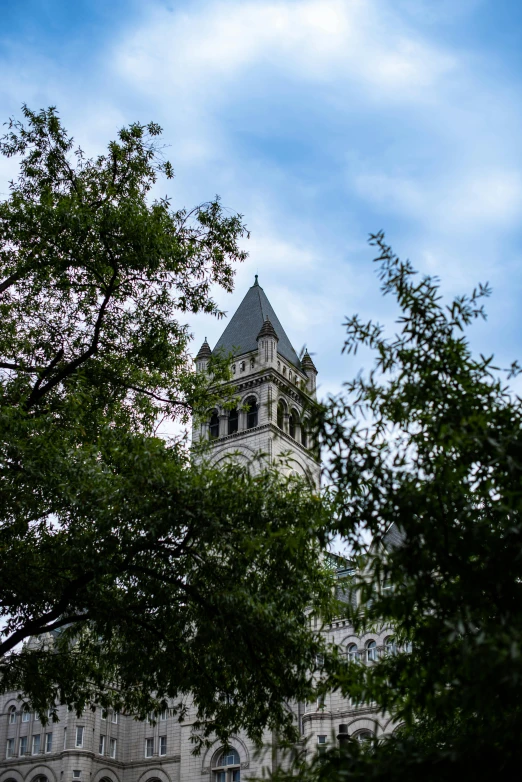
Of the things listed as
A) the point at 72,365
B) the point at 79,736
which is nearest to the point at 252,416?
the point at 79,736

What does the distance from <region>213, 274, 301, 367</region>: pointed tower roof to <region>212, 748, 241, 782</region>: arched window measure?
27.7 meters

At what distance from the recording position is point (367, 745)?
332 inches

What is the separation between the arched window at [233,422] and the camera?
5712 centimetres

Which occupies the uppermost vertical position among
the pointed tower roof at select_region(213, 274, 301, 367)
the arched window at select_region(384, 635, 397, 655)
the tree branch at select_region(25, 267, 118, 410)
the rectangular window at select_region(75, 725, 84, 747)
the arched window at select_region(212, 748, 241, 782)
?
the pointed tower roof at select_region(213, 274, 301, 367)

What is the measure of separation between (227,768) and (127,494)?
39.1 metres

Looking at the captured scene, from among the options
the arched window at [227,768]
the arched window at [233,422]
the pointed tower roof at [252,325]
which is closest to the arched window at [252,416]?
the arched window at [233,422]

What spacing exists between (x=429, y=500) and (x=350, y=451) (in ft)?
3.46

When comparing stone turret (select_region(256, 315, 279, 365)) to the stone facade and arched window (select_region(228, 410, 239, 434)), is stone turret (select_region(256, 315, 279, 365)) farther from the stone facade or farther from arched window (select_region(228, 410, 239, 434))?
arched window (select_region(228, 410, 239, 434))

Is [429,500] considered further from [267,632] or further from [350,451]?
[267,632]

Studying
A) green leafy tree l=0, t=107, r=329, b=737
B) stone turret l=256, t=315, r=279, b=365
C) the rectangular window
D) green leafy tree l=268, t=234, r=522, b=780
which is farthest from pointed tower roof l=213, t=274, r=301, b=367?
green leafy tree l=268, t=234, r=522, b=780

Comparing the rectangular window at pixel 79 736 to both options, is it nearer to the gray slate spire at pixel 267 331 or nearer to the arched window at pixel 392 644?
the arched window at pixel 392 644

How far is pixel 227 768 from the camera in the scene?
1788 inches

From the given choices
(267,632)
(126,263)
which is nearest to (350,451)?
(267,632)

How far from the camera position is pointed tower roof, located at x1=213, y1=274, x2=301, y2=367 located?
61.0m
